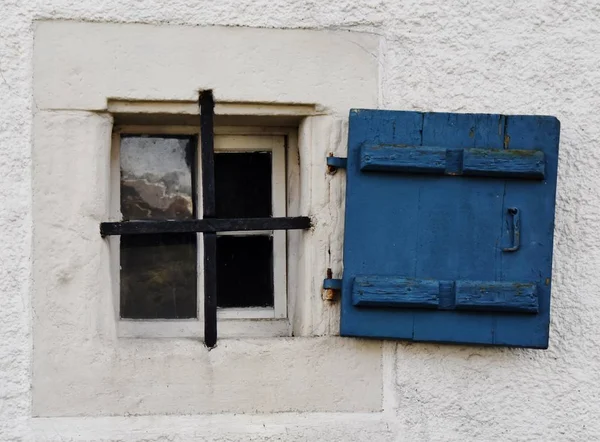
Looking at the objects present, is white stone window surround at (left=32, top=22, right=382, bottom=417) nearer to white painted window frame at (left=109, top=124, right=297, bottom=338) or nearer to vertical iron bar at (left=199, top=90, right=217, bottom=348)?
vertical iron bar at (left=199, top=90, right=217, bottom=348)

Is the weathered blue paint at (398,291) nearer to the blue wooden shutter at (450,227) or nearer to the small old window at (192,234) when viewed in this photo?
the blue wooden shutter at (450,227)

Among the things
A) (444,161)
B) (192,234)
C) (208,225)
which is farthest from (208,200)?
(444,161)

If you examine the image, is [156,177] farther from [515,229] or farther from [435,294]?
[515,229]

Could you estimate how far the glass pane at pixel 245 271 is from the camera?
2.63 m

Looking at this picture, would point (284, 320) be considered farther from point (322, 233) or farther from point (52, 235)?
point (52, 235)

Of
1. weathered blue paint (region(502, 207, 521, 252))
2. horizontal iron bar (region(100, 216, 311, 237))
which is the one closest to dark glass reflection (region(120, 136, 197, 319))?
horizontal iron bar (region(100, 216, 311, 237))

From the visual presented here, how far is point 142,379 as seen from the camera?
2354 millimetres

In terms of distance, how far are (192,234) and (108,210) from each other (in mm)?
298

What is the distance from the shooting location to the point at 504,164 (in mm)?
2305

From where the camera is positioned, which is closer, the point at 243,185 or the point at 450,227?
the point at 450,227

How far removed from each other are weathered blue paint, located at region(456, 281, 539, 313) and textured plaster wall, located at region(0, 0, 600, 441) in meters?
0.19

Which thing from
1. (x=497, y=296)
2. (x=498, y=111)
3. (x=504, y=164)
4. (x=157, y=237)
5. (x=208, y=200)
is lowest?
(x=497, y=296)

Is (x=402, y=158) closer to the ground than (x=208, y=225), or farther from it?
farther from it

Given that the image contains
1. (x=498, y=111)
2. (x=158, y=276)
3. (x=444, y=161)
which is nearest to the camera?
(x=444, y=161)
